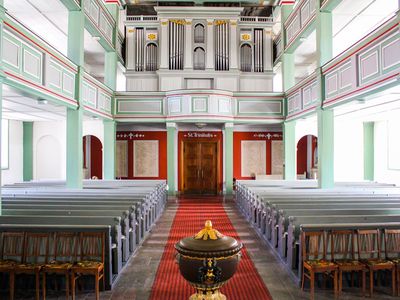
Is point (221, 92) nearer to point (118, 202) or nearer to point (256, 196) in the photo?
point (256, 196)

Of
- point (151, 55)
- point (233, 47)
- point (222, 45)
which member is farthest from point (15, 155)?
point (233, 47)

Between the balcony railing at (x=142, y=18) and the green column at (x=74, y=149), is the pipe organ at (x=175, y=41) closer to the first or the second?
the balcony railing at (x=142, y=18)

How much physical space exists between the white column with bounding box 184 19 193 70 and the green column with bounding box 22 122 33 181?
7441mm

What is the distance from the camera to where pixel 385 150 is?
47.1 feet

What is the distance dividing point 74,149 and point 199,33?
7.47 meters

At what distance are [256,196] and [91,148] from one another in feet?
34.2

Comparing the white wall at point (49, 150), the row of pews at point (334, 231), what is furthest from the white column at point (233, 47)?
the row of pews at point (334, 231)

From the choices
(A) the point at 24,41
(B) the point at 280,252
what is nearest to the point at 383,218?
(B) the point at 280,252

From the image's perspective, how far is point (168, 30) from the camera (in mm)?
13633

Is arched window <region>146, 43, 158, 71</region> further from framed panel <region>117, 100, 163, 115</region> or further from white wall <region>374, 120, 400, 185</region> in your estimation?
white wall <region>374, 120, 400, 185</region>

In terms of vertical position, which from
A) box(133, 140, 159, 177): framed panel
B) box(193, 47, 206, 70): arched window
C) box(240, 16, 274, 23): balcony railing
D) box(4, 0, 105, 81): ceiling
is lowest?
box(133, 140, 159, 177): framed panel

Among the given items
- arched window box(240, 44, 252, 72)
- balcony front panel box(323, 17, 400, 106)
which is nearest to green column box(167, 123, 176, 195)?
arched window box(240, 44, 252, 72)

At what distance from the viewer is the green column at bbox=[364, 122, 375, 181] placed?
15055 mm

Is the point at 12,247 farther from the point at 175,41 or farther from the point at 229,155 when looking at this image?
the point at 175,41
